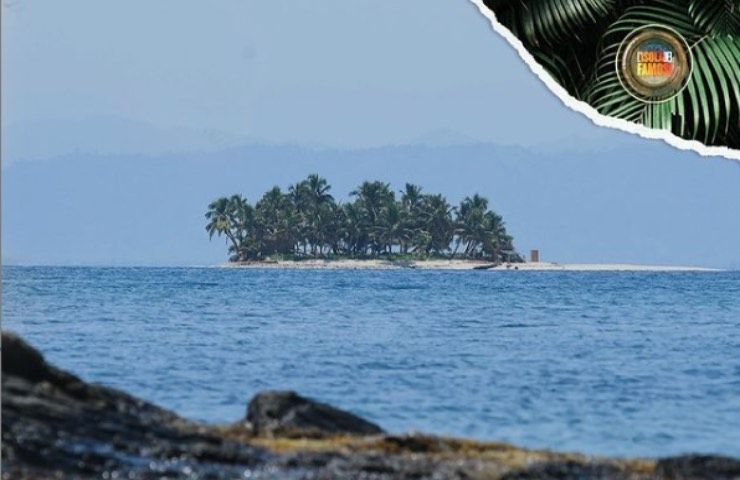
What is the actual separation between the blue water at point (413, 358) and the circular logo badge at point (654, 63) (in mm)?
904

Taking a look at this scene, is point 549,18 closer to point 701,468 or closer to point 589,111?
point 589,111

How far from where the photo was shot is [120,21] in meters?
4.55

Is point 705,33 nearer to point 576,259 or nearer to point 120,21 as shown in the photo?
point 120,21

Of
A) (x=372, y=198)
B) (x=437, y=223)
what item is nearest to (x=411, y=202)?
(x=372, y=198)

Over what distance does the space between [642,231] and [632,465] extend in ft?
10.8

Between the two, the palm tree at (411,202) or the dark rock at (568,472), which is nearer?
the dark rock at (568,472)

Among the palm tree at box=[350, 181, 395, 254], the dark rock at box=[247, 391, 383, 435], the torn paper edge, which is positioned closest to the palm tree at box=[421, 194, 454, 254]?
the palm tree at box=[350, 181, 395, 254]

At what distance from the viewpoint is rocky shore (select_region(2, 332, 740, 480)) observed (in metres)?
3.76

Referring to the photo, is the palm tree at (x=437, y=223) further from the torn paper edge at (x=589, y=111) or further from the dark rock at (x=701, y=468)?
the dark rock at (x=701, y=468)

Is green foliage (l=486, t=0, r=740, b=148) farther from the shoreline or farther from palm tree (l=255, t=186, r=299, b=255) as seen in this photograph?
palm tree (l=255, t=186, r=299, b=255)

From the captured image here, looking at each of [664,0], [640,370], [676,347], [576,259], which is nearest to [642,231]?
[576,259]

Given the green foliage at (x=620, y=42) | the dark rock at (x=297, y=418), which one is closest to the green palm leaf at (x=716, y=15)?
the green foliage at (x=620, y=42)

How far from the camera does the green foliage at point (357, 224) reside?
307 inches

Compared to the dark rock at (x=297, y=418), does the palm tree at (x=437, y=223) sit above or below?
above
